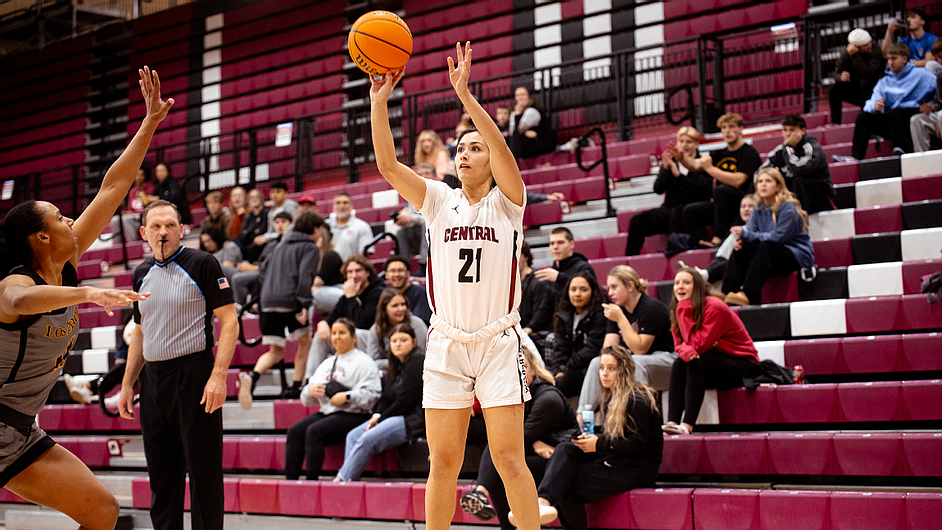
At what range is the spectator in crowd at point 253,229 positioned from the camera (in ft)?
28.7

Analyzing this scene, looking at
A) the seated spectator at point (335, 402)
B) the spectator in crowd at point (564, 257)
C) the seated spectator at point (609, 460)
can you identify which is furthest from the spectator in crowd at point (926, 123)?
the seated spectator at point (335, 402)

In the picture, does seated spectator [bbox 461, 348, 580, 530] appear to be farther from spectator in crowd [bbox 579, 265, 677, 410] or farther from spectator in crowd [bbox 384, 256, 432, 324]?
spectator in crowd [bbox 384, 256, 432, 324]

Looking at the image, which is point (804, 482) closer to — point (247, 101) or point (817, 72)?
point (817, 72)

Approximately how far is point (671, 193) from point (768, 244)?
138 cm

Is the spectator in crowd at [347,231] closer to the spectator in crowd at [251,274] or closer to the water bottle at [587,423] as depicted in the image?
the spectator in crowd at [251,274]

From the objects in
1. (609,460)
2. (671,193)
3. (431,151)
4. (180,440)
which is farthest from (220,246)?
(609,460)

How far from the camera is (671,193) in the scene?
7012 mm

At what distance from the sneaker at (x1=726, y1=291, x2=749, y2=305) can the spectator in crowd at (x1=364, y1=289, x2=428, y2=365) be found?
216 cm

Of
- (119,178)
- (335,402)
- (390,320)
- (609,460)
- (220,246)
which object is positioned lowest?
(609,460)

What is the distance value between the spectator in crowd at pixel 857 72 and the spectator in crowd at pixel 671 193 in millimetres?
1958

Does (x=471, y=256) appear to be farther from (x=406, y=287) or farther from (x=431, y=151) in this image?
(x=431, y=151)

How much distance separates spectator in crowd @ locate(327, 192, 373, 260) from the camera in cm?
792

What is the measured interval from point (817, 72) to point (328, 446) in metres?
6.20

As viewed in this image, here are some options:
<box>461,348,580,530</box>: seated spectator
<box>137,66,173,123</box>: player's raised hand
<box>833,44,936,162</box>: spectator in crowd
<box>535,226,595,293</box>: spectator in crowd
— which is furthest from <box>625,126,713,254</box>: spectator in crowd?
<box>137,66,173,123</box>: player's raised hand
